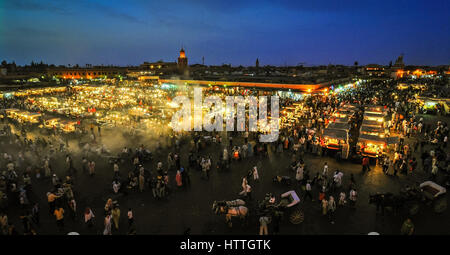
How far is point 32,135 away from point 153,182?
14281 mm

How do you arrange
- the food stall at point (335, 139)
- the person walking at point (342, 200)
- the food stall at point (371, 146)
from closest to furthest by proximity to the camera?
1. the person walking at point (342, 200)
2. the food stall at point (371, 146)
3. the food stall at point (335, 139)

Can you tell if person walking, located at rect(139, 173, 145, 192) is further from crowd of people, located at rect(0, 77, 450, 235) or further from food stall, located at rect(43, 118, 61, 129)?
food stall, located at rect(43, 118, 61, 129)

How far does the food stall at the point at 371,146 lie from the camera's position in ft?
36.2

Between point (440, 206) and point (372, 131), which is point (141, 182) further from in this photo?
point (372, 131)

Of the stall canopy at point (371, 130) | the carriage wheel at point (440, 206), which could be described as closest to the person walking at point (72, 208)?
the carriage wheel at point (440, 206)

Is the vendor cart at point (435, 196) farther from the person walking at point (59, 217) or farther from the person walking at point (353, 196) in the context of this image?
the person walking at point (59, 217)

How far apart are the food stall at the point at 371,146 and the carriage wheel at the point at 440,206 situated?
3929 millimetres

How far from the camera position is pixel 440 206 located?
7141 mm

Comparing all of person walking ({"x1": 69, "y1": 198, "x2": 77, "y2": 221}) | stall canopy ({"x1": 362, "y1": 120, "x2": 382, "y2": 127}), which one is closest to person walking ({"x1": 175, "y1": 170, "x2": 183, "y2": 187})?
person walking ({"x1": 69, "y1": 198, "x2": 77, "y2": 221})

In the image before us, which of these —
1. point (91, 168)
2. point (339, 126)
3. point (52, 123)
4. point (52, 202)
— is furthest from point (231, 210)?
point (52, 123)

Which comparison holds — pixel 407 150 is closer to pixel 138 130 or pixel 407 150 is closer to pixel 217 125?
Answer: pixel 217 125
